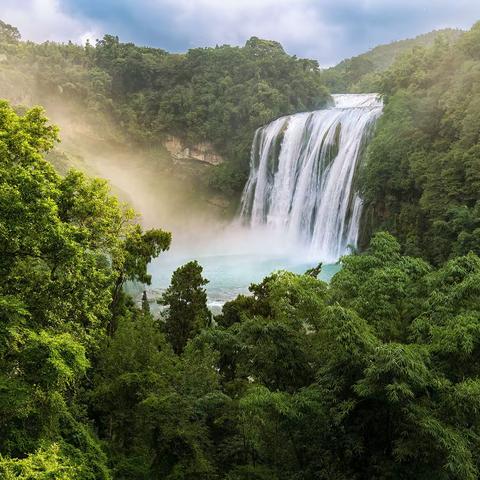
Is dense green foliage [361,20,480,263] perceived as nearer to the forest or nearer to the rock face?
the forest

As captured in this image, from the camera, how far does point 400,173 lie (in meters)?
31.2

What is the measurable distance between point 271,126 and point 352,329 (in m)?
45.1

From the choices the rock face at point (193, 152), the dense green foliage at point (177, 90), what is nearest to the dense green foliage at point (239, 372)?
the dense green foliage at point (177, 90)

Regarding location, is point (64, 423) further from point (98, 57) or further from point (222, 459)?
point (98, 57)

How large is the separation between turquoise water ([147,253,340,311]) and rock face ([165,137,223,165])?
17496mm

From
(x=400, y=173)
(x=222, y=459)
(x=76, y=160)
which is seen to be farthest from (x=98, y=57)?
(x=222, y=459)

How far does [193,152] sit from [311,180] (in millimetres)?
23939

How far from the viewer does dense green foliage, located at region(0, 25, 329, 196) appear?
58.0 meters

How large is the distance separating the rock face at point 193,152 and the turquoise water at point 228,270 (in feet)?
57.4

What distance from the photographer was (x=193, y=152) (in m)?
62.6

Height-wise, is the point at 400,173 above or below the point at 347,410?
above

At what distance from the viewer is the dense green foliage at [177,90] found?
190ft

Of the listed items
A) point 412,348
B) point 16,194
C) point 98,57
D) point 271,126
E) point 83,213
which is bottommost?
point 412,348

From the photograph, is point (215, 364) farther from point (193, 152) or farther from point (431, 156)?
point (193, 152)
